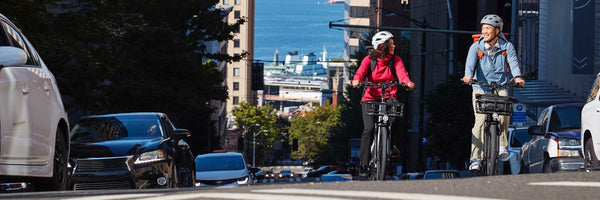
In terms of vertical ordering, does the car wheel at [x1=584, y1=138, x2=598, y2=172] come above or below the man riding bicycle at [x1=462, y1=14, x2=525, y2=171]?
below

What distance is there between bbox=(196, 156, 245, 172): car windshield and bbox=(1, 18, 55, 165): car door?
42.9 feet

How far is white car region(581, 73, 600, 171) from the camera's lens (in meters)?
12.4

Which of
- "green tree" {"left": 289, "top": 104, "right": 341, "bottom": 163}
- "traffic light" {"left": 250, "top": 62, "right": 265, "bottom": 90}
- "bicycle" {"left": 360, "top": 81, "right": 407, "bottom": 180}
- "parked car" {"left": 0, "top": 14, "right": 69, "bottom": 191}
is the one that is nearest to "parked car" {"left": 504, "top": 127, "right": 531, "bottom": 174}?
"bicycle" {"left": 360, "top": 81, "right": 407, "bottom": 180}

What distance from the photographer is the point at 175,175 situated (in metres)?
15.1

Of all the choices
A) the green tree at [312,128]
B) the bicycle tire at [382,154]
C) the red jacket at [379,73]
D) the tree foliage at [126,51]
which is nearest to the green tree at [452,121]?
the tree foliage at [126,51]

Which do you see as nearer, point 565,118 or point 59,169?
point 59,169

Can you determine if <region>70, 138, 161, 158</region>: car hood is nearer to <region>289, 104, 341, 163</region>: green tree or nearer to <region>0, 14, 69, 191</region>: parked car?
<region>0, 14, 69, 191</region>: parked car

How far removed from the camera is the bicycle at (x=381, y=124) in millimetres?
11945

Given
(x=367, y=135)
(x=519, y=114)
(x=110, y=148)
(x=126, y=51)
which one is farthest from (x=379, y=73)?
(x=126, y=51)

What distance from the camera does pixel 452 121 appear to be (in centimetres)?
4750

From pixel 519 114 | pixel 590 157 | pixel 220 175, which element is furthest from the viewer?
pixel 519 114

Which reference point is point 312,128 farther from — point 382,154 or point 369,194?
point 369,194

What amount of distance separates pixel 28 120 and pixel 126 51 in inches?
1109

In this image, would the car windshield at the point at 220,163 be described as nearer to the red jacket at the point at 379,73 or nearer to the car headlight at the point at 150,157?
the car headlight at the point at 150,157
